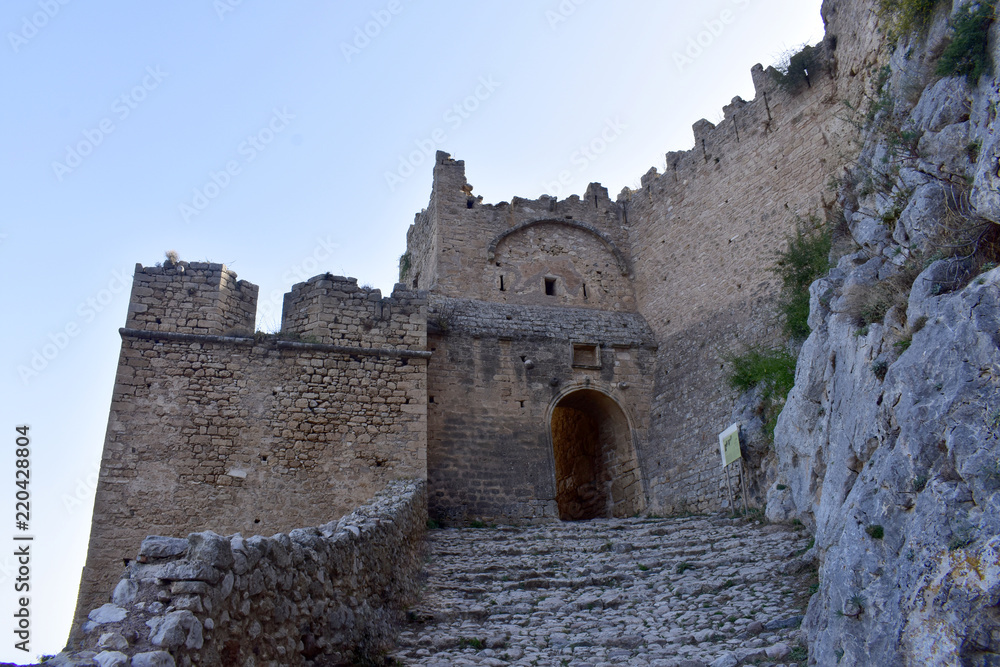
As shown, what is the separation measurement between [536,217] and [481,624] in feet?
35.7

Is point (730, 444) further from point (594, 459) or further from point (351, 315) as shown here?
point (351, 315)

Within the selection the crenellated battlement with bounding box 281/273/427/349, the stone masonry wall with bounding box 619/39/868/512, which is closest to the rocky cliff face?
the stone masonry wall with bounding box 619/39/868/512

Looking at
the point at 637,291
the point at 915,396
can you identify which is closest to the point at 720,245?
the point at 637,291

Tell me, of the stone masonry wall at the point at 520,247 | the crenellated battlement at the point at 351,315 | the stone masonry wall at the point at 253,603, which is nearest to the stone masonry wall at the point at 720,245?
the stone masonry wall at the point at 520,247

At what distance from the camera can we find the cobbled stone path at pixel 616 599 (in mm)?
6051

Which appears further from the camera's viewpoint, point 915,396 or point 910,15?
point 910,15

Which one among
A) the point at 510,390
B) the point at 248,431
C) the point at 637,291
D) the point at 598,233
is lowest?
the point at 248,431

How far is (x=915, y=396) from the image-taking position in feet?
17.7

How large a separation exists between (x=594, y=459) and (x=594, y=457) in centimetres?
4

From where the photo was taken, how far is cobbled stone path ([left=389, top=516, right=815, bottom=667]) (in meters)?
6.05

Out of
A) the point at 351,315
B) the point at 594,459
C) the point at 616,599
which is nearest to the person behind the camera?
the point at 616,599

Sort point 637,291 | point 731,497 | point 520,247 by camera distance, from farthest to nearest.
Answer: point 637,291 < point 520,247 < point 731,497

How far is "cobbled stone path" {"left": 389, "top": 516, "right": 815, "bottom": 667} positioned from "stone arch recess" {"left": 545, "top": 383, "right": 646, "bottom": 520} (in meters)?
3.87

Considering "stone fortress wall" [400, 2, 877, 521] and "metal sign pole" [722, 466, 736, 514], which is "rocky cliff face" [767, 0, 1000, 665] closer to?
"metal sign pole" [722, 466, 736, 514]
